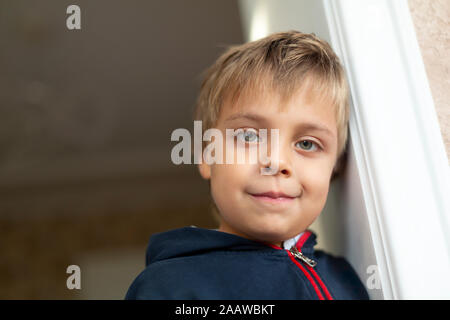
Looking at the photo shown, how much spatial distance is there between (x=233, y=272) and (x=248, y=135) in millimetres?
247

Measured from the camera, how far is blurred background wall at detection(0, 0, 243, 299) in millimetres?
2152

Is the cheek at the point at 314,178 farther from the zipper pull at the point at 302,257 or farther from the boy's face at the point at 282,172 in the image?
the zipper pull at the point at 302,257

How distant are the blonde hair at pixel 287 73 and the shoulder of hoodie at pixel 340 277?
237 millimetres

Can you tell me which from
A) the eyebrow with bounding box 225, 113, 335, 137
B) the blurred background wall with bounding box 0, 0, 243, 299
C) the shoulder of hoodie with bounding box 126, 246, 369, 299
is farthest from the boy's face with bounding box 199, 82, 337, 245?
the blurred background wall with bounding box 0, 0, 243, 299

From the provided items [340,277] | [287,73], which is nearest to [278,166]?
[287,73]

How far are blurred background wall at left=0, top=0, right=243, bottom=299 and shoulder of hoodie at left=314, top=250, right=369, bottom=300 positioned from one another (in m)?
1.55

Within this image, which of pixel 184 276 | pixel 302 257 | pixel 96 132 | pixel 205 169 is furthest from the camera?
pixel 96 132

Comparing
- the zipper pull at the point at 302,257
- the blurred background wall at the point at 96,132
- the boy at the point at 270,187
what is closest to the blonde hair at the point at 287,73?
the boy at the point at 270,187

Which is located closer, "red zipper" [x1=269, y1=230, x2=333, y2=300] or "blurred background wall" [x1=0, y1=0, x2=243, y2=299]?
"red zipper" [x1=269, y1=230, x2=333, y2=300]

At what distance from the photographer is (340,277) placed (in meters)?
0.84

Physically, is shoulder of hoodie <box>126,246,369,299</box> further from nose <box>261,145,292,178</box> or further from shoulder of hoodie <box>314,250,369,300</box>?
nose <box>261,145,292,178</box>

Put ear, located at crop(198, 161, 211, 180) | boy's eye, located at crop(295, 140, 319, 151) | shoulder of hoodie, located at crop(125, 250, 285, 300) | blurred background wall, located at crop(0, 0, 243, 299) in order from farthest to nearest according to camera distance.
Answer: blurred background wall, located at crop(0, 0, 243, 299), ear, located at crop(198, 161, 211, 180), boy's eye, located at crop(295, 140, 319, 151), shoulder of hoodie, located at crop(125, 250, 285, 300)

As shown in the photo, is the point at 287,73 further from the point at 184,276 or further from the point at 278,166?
the point at 184,276
